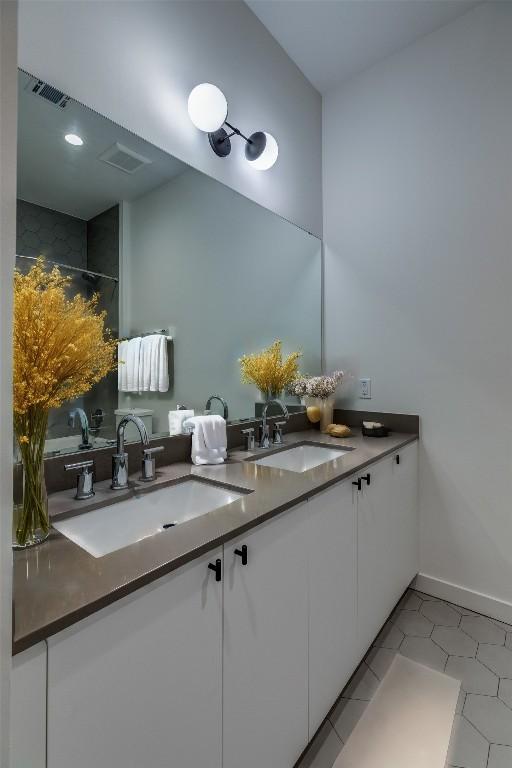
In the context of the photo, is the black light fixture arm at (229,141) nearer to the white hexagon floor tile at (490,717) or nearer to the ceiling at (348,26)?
the ceiling at (348,26)

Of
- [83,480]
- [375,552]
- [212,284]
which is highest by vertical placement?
[212,284]

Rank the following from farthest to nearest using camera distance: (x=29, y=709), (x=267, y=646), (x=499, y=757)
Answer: (x=499, y=757) → (x=267, y=646) → (x=29, y=709)

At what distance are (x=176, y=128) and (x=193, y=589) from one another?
60.1 inches

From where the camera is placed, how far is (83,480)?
3.37 feet

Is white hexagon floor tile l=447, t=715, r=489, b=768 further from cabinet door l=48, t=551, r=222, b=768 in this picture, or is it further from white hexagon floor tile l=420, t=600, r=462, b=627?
cabinet door l=48, t=551, r=222, b=768

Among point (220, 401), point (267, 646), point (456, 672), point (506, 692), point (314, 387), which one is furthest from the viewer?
point (314, 387)

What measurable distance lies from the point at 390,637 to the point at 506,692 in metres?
0.43

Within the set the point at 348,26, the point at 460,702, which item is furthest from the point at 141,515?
the point at 348,26

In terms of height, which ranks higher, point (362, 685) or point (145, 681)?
point (145, 681)

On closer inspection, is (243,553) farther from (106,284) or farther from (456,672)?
(456,672)

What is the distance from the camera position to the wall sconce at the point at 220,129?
1460 millimetres

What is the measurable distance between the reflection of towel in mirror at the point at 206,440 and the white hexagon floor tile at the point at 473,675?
1.22 meters

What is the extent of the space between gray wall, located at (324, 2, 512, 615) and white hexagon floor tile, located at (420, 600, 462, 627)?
14 centimetres

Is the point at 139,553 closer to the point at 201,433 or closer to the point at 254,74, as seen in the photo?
the point at 201,433
